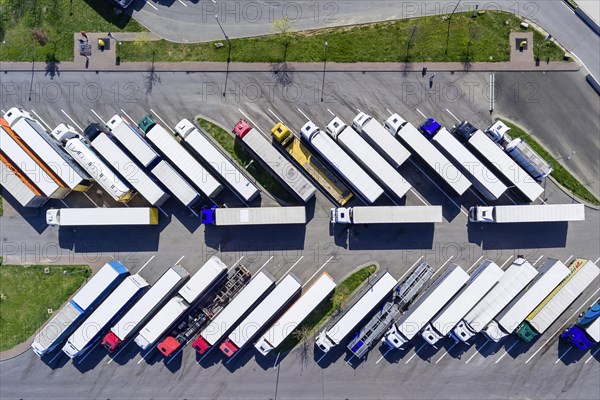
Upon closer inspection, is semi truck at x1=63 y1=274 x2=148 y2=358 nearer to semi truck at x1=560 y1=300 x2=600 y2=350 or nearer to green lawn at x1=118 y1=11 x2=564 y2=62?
green lawn at x1=118 y1=11 x2=564 y2=62

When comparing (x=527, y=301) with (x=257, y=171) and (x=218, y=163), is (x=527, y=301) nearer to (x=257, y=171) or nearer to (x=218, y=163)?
(x=257, y=171)

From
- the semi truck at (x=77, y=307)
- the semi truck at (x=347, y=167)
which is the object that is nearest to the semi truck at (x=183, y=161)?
the semi truck at (x=347, y=167)

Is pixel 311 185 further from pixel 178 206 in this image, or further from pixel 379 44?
pixel 379 44

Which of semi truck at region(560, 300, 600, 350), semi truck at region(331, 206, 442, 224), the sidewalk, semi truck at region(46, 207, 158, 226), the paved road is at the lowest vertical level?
semi truck at region(560, 300, 600, 350)

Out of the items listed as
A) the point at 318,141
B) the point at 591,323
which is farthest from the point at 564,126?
the point at 318,141

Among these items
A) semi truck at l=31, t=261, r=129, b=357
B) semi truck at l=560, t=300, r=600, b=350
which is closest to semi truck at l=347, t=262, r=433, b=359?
semi truck at l=560, t=300, r=600, b=350

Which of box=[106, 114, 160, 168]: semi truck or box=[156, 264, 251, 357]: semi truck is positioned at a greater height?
box=[106, 114, 160, 168]: semi truck

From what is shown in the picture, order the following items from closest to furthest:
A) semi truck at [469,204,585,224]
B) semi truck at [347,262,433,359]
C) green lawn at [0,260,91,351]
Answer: semi truck at [469,204,585,224] → semi truck at [347,262,433,359] → green lawn at [0,260,91,351]
